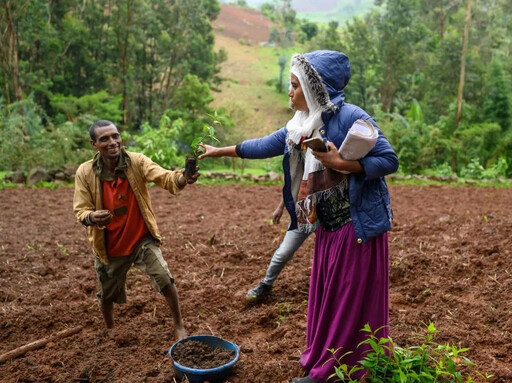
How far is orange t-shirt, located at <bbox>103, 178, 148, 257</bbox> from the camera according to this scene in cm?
366

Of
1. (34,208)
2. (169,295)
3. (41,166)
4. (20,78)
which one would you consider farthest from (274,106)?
(169,295)

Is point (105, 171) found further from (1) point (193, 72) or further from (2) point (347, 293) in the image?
(1) point (193, 72)

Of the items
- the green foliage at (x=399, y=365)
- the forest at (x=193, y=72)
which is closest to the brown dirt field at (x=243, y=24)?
the forest at (x=193, y=72)

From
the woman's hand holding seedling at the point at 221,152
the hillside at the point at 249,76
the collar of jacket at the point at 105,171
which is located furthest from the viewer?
the hillside at the point at 249,76

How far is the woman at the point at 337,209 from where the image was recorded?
9.20 feet

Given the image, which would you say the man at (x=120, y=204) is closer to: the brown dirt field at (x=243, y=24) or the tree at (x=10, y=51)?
the tree at (x=10, y=51)

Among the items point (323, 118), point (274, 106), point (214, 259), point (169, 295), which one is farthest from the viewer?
point (274, 106)

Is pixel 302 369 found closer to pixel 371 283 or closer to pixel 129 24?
pixel 371 283

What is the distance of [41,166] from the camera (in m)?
12.0

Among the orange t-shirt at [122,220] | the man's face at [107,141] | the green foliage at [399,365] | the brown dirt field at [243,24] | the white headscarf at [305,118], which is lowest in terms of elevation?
the green foliage at [399,365]

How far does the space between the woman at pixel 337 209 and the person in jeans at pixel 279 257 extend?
0.92 meters

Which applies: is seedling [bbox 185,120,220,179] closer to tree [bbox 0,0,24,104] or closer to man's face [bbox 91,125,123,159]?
man's face [bbox 91,125,123,159]

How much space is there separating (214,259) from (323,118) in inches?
133

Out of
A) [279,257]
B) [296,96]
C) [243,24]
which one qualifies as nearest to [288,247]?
[279,257]
